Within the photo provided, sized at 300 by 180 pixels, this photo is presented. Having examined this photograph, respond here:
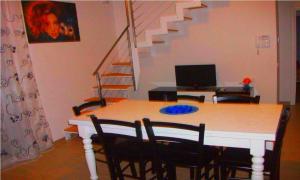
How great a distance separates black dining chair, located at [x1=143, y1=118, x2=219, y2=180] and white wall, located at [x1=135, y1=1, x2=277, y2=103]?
279 cm

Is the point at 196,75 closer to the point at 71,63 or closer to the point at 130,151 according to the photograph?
the point at 71,63

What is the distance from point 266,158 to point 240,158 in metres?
0.18

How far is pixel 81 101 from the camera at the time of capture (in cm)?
461

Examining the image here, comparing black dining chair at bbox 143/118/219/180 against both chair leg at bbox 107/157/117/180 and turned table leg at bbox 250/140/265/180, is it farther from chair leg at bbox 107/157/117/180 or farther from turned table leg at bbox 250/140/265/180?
chair leg at bbox 107/157/117/180

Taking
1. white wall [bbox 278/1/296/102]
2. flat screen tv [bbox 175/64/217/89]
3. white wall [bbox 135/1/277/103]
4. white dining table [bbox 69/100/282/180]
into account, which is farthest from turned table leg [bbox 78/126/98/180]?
white wall [bbox 278/1/296/102]

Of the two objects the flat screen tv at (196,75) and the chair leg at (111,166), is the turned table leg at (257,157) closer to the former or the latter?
the chair leg at (111,166)

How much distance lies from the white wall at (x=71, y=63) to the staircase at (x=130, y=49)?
252mm

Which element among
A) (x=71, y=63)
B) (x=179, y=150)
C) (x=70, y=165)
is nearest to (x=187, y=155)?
(x=179, y=150)

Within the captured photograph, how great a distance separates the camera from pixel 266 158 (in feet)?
6.28

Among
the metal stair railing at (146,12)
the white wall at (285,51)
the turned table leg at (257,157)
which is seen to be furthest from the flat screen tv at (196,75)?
the turned table leg at (257,157)

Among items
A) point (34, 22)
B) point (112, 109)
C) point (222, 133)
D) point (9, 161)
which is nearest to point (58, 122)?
point (9, 161)

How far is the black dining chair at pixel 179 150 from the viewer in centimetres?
176

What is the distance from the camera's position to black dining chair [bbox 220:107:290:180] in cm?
172

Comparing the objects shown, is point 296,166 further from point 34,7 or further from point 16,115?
point 34,7
